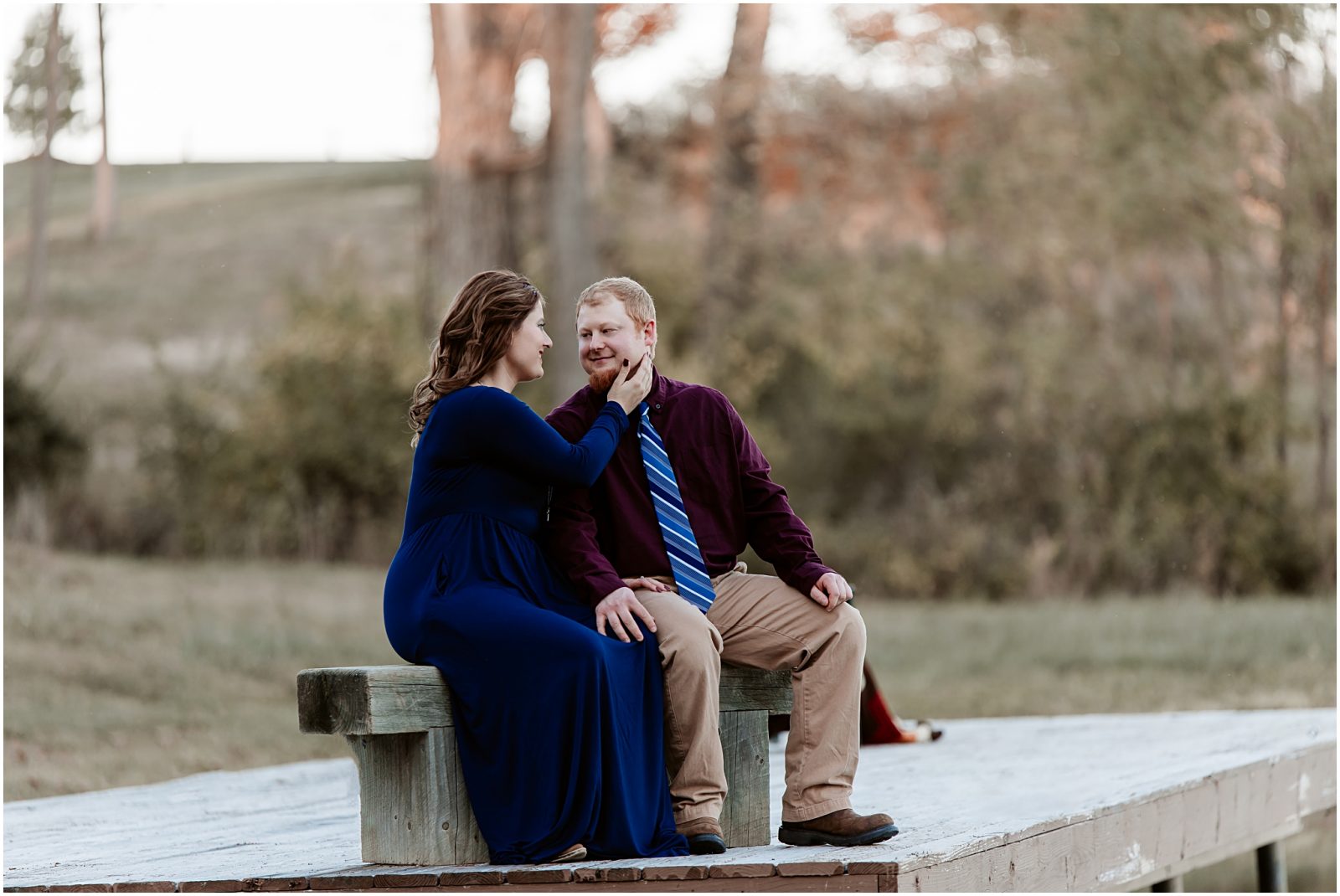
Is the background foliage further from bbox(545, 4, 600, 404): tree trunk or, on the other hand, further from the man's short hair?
the man's short hair

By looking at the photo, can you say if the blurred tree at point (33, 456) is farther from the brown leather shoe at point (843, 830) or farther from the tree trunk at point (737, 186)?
the brown leather shoe at point (843, 830)

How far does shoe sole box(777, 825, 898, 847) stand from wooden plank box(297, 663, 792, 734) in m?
0.77

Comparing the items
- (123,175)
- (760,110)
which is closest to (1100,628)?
(760,110)

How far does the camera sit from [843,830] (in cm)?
366

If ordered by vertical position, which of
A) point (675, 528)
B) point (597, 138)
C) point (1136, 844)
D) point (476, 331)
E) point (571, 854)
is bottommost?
point (1136, 844)

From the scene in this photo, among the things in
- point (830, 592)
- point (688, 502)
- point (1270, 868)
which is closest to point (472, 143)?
point (1270, 868)

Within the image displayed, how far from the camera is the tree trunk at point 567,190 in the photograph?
15.9 m

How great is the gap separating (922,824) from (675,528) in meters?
0.94

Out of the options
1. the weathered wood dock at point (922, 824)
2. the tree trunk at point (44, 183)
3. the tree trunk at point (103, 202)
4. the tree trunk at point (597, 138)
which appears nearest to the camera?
the weathered wood dock at point (922, 824)

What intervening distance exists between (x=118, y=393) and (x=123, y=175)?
13442mm

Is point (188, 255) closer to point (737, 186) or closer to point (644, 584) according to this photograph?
point (737, 186)

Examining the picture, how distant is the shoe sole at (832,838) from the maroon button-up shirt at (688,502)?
1.73ft

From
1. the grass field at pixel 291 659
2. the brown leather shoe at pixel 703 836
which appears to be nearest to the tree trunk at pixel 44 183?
the grass field at pixel 291 659

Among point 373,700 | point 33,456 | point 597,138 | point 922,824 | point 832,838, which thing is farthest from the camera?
point 597,138
